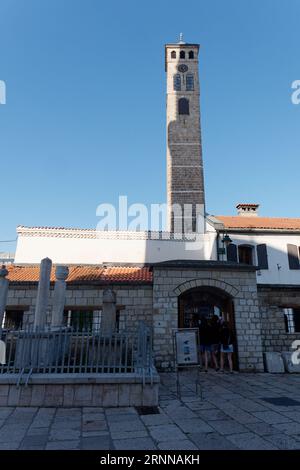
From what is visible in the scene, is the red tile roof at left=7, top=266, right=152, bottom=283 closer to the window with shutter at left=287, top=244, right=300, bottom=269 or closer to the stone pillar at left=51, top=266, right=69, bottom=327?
the stone pillar at left=51, top=266, right=69, bottom=327

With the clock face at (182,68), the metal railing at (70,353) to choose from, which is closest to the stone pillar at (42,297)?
the metal railing at (70,353)

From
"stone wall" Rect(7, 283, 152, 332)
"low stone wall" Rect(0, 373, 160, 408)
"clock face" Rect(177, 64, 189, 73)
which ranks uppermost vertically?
"clock face" Rect(177, 64, 189, 73)

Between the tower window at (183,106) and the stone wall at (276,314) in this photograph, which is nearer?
the stone wall at (276,314)

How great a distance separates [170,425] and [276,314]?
31.2ft

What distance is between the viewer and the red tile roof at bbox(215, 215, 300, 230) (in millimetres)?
19562

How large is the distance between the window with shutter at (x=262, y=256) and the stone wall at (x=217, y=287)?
751 centimetres

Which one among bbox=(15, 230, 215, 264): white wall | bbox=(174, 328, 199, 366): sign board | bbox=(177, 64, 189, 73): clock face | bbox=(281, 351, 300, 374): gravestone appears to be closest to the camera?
bbox=(174, 328, 199, 366): sign board

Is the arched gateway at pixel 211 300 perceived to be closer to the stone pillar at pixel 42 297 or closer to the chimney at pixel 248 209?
the stone pillar at pixel 42 297

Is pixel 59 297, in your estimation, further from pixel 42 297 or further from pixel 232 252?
pixel 232 252

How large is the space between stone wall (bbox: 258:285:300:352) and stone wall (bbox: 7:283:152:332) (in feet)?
16.5

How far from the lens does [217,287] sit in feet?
38.7

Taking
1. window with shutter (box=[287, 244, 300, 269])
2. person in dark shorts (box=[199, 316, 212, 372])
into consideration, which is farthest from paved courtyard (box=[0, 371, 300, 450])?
window with shutter (box=[287, 244, 300, 269])

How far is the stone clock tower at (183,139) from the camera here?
26.8m

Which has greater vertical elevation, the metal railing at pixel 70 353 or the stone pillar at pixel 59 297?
the stone pillar at pixel 59 297
